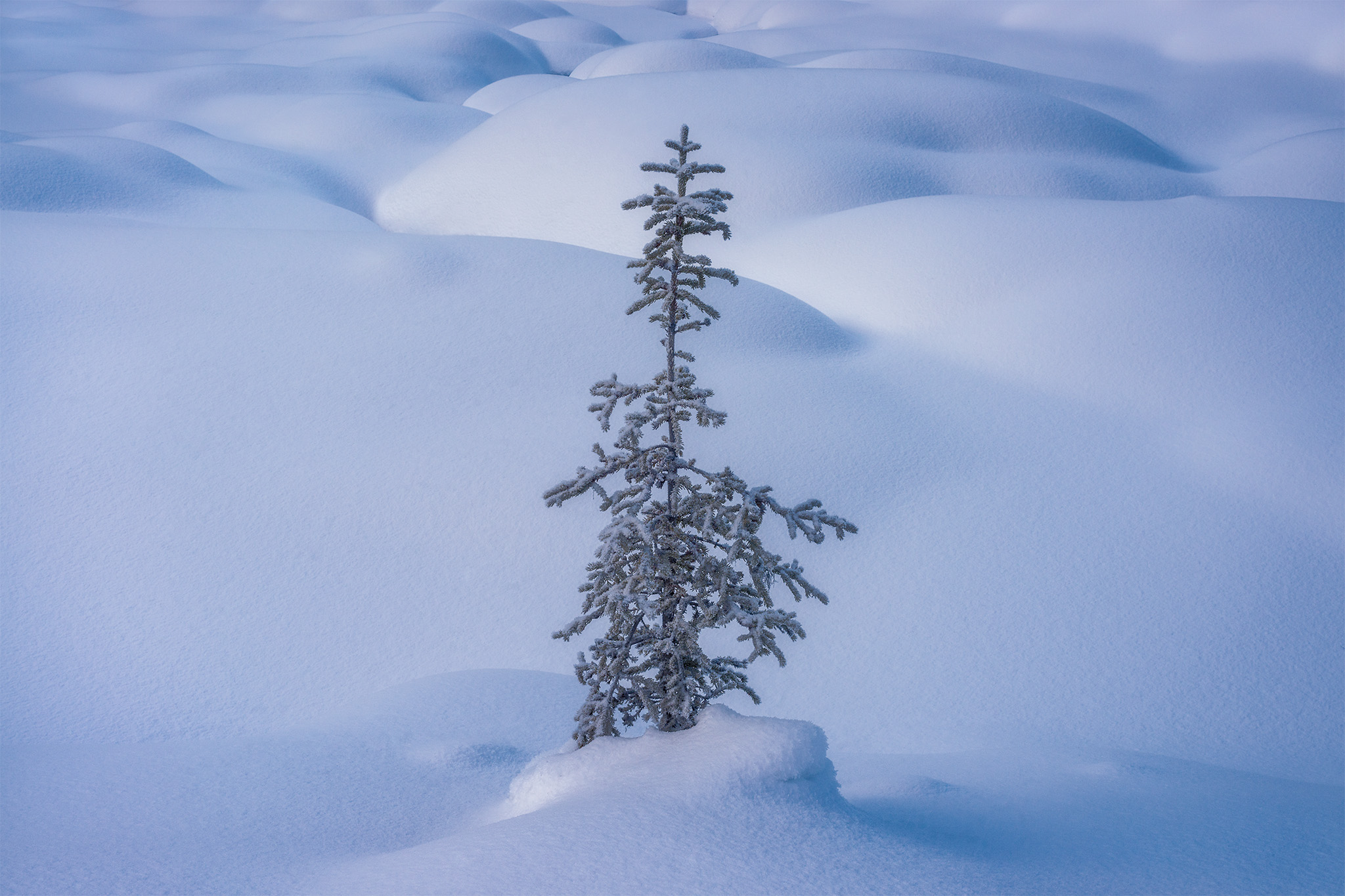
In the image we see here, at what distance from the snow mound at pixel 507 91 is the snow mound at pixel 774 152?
37.0 ft

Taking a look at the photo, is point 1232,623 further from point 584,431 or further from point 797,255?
point 797,255

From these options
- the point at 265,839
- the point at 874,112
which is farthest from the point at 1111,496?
the point at 874,112

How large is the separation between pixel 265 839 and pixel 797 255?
14755 mm

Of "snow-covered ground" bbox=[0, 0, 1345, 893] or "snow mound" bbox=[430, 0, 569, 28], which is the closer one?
"snow-covered ground" bbox=[0, 0, 1345, 893]

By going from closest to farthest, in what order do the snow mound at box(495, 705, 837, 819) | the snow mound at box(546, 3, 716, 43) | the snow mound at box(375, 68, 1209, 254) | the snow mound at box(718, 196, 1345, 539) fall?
the snow mound at box(495, 705, 837, 819), the snow mound at box(718, 196, 1345, 539), the snow mound at box(375, 68, 1209, 254), the snow mound at box(546, 3, 716, 43)

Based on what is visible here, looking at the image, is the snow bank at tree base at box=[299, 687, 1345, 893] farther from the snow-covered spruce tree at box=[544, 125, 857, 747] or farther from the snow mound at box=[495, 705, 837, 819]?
the snow-covered spruce tree at box=[544, 125, 857, 747]

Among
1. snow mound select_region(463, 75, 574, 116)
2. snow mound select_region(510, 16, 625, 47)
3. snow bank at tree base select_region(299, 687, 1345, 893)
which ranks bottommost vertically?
snow bank at tree base select_region(299, 687, 1345, 893)

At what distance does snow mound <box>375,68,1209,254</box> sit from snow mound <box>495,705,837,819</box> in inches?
608

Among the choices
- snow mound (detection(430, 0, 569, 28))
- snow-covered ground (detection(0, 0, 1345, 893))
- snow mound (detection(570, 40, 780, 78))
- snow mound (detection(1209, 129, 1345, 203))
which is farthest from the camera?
snow mound (detection(430, 0, 569, 28))

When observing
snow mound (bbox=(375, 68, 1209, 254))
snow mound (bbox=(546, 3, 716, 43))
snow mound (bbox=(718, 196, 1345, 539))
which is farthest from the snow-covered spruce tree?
snow mound (bbox=(546, 3, 716, 43))

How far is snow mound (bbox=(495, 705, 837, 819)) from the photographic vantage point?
15.2 ft

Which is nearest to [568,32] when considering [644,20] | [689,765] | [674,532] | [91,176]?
[644,20]

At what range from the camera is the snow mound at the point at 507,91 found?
37.7 metres

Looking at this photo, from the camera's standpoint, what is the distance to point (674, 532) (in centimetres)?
495
